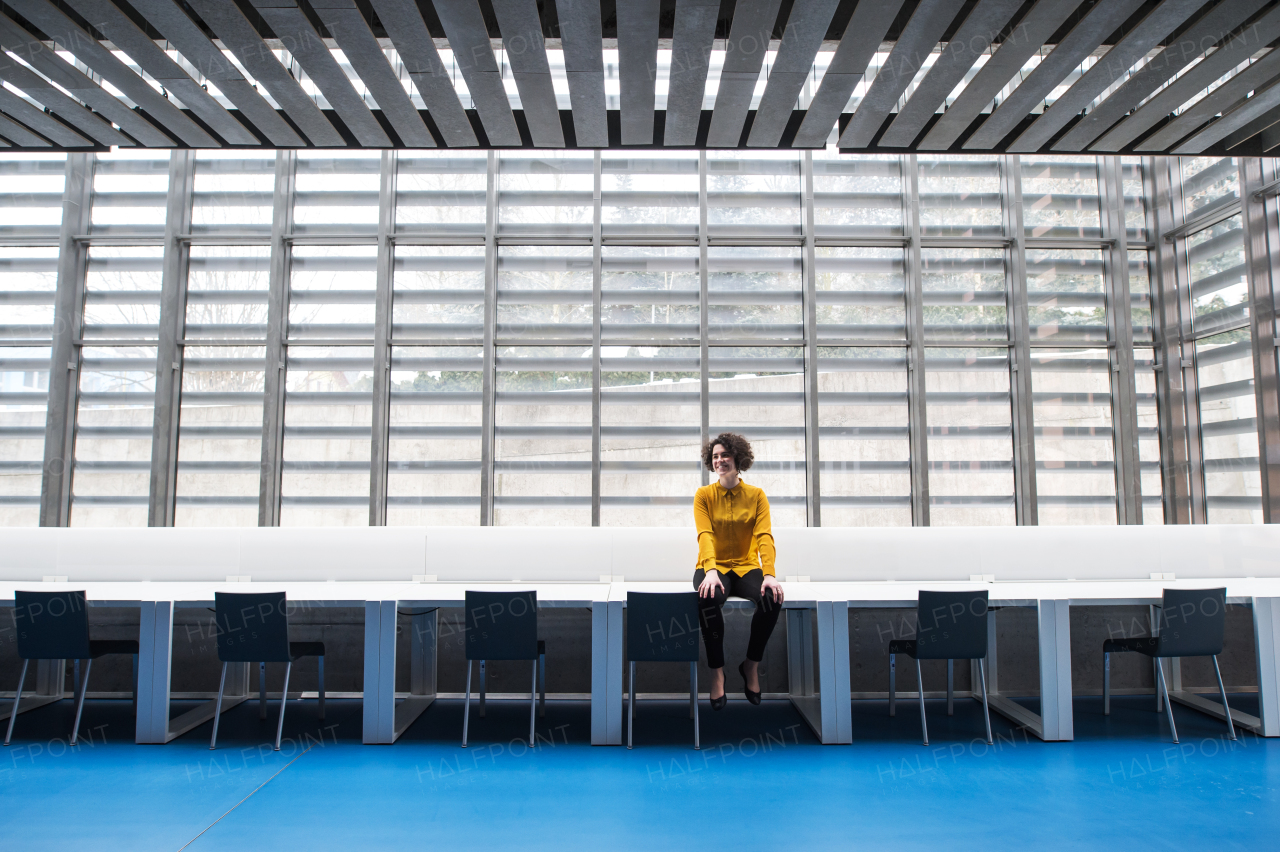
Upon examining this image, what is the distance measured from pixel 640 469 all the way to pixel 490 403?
4.82 feet

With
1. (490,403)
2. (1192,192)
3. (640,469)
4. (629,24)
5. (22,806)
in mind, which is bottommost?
(22,806)

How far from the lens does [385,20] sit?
325cm

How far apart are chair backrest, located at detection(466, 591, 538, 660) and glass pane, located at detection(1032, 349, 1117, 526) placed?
4.86 meters

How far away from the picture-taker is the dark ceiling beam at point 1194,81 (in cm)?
332

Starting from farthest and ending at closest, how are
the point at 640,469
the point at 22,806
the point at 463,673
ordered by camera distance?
the point at 640,469
the point at 463,673
the point at 22,806

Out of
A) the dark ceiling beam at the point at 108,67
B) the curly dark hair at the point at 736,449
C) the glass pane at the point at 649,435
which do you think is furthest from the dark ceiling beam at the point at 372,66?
the glass pane at the point at 649,435

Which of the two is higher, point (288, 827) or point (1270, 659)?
point (1270, 659)

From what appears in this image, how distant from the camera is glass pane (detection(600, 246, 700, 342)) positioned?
6734mm

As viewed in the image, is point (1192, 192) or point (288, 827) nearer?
point (288, 827)

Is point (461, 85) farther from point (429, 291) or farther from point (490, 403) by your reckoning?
point (490, 403)

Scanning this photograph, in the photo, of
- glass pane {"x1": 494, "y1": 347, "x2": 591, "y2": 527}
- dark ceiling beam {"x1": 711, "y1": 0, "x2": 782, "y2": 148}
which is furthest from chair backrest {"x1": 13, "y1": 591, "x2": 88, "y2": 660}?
dark ceiling beam {"x1": 711, "y1": 0, "x2": 782, "y2": 148}

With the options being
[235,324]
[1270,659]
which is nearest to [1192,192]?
[1270,659]

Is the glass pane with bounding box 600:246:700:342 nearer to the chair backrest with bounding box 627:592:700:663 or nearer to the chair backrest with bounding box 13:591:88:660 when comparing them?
the chair backrest with bounding box 627:592:700:663

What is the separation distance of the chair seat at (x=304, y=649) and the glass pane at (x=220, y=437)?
2.30 metres
